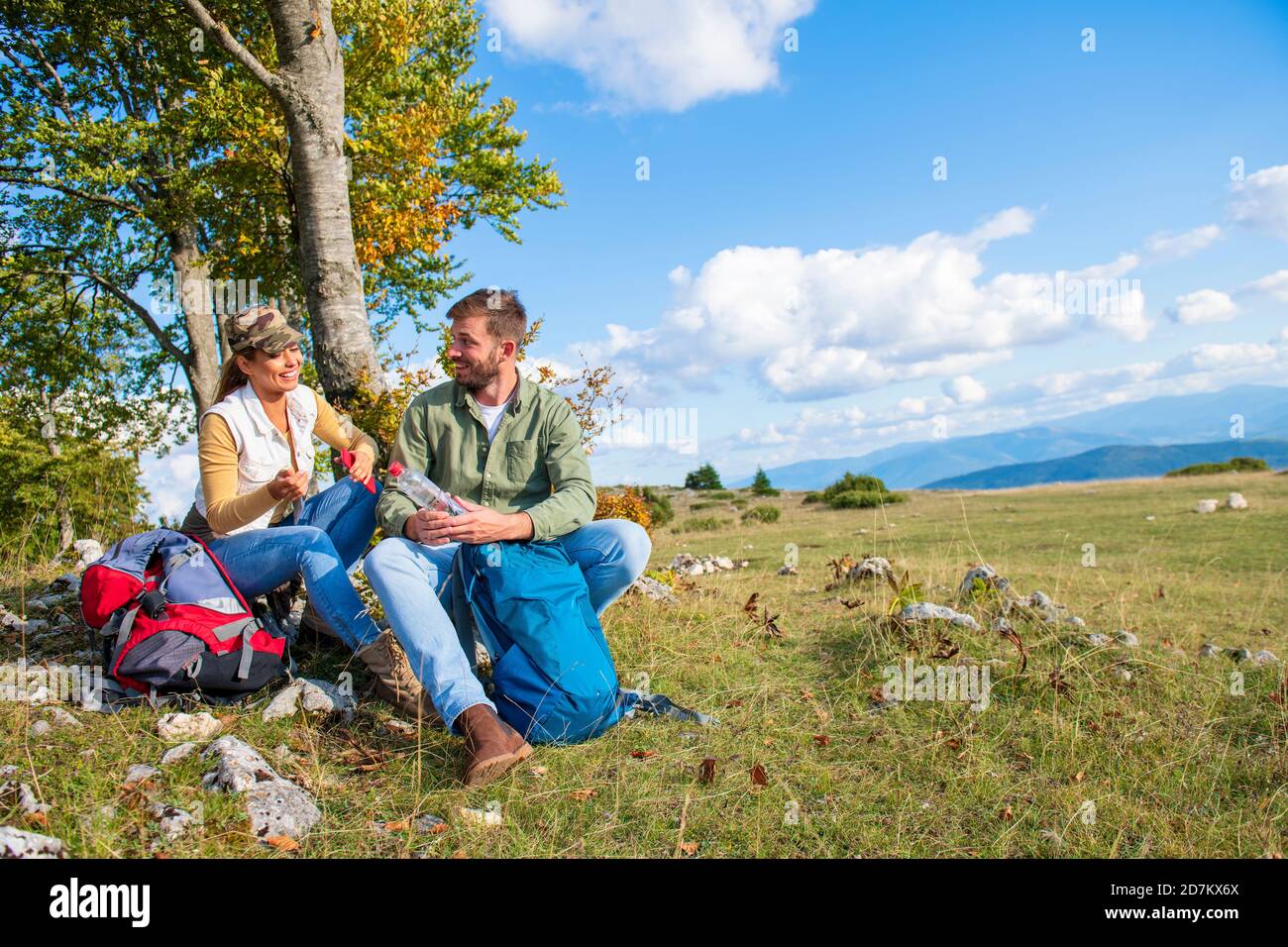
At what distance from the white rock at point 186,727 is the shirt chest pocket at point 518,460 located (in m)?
1.92

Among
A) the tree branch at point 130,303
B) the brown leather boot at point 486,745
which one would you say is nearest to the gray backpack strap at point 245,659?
the brown leather boot at point 486,745

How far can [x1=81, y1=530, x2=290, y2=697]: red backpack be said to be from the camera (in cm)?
411

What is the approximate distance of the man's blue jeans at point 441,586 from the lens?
3.87 m

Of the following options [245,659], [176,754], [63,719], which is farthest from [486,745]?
[63,719]

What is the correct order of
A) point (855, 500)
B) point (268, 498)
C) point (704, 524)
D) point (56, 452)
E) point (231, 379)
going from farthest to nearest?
1. point (855, 500)
2. point (704, 524)
3. point (56, 452)
4. point (231, 379)
5. point (268, 498)

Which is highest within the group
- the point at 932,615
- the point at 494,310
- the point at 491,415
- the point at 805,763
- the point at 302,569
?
the point at 494,310

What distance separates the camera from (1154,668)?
17.1 ft

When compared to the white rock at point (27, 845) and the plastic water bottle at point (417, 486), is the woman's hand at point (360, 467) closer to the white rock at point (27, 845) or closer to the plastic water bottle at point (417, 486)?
the plastic water bottle at point (417, 486)

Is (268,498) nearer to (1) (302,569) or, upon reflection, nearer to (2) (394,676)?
(1) (302,569)

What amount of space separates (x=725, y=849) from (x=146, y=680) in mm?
2983

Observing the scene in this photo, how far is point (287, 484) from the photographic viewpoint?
409cm

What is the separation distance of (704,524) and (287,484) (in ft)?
54.5
